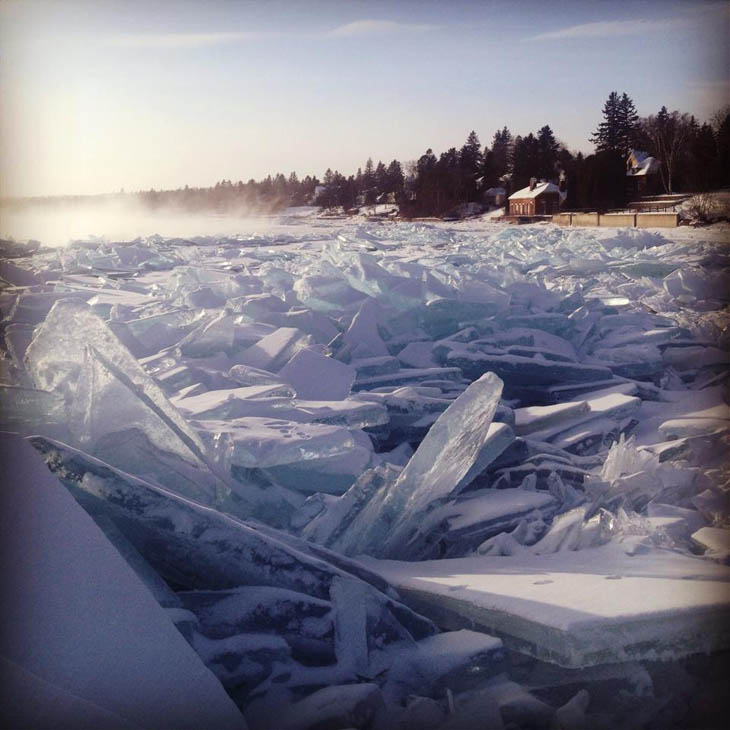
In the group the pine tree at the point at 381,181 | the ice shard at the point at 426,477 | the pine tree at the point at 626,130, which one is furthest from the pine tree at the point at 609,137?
the ice shard at the point at 426,477

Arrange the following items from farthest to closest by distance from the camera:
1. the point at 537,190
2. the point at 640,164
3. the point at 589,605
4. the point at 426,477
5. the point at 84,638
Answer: the point at 537,190 → the point at 640,164 → the point at 426,477 → the point at 589,605 → the point at 84,638

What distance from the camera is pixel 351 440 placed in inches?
110

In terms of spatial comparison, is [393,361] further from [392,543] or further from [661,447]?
[392,543]

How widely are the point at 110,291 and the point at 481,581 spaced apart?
311 inches

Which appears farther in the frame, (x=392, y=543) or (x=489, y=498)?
(x=489, y=498)

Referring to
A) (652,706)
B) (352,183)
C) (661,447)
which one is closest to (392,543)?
(652,706)

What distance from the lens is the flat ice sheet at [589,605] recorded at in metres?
1.55

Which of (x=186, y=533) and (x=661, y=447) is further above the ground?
(x=186, y=533)

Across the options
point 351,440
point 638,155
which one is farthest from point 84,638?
point 638,155

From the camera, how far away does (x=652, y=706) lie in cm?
153

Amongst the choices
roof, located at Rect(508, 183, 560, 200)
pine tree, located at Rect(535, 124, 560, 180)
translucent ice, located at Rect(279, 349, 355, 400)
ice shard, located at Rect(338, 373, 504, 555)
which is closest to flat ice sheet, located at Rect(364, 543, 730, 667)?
ice shard, located at Rect(338, 373, 504, 555)

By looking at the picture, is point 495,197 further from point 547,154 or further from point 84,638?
point 84,638

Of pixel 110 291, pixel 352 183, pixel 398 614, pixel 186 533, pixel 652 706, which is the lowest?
pixel 652 706

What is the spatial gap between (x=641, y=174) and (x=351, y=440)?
24.1 meters
